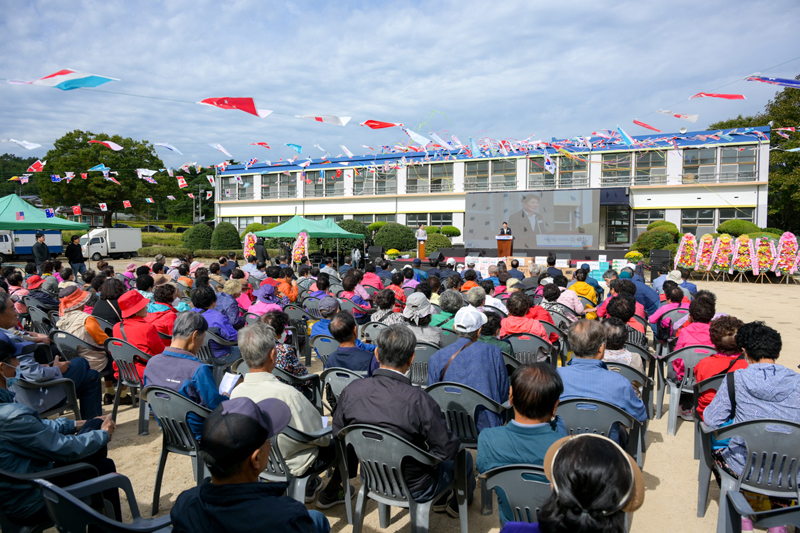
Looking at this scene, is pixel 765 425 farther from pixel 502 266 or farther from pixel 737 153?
→ pixel 737 153

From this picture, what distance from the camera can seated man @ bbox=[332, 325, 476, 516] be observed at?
2.19 metres

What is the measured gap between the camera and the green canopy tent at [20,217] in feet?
33.8

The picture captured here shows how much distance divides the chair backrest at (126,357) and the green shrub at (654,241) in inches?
813

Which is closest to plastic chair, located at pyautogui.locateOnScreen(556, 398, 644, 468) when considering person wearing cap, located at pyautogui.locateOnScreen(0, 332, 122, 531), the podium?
person wearing cap, located at pyautogui.locateOnScreen(0, 332, 122, 531)

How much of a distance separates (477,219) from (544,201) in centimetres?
425

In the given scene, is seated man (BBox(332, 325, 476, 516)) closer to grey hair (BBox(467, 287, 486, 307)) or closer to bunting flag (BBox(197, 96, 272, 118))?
grey hair (BBox(467, 287, 486, 307))

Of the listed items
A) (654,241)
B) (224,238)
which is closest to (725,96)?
(654,241)

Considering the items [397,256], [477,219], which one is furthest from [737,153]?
[397,256]

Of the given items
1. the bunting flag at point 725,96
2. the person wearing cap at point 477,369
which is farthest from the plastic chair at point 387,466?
the bunting flag at point 725,96

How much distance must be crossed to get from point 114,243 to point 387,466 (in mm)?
28763

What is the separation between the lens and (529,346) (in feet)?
13.7

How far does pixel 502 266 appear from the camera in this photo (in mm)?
8562

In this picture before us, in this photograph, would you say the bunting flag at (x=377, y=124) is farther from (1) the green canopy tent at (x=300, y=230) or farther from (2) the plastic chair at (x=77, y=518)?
(2) the plastic chair at (x=77, y=518)

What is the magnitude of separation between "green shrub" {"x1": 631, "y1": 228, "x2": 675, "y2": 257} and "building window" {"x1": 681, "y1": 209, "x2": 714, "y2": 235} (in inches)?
283
